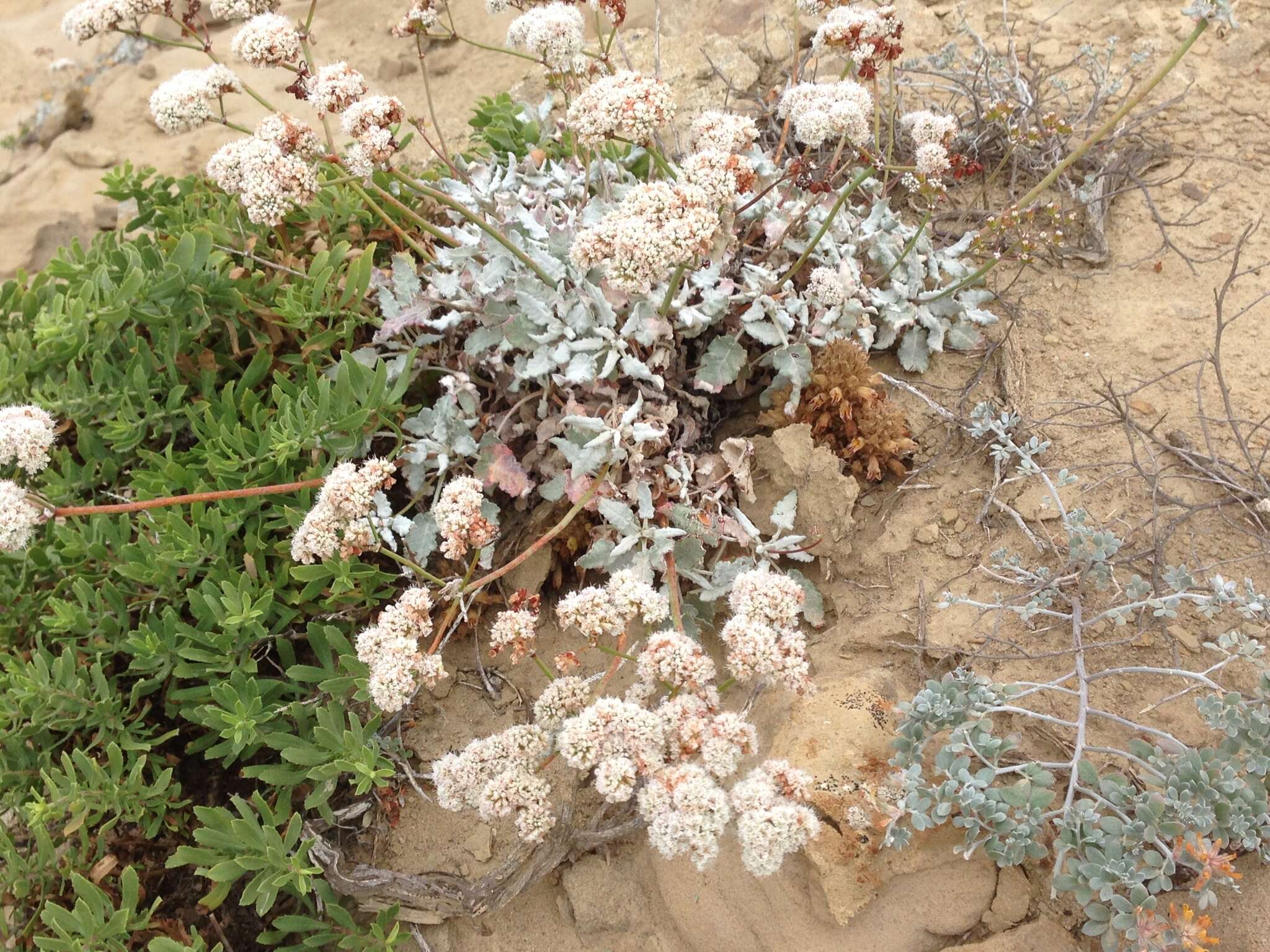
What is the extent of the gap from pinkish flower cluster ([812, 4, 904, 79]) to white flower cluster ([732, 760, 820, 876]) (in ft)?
7.43

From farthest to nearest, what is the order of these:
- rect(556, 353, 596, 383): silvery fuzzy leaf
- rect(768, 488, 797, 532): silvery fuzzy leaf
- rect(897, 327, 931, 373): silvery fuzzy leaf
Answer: rect(897, 327, 931, 373): silvery fuzzy leaf < rect(556, 353, 596, 383): silvery fuzzy leaf < rect(768, 488, 797, 532): silvery fuzzy leaf

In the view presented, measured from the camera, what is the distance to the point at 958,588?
2809 millimetres

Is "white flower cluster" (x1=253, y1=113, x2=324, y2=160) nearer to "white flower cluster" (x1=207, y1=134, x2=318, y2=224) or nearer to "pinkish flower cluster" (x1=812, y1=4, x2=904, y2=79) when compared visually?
"white flower cluster" (x1=207, y1=134, x2=318, y2=224)

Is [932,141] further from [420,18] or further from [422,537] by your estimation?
[422,537]

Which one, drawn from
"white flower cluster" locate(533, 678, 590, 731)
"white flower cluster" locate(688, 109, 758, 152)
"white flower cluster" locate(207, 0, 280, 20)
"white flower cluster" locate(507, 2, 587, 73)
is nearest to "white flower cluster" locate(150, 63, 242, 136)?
"white flower cluster" locate(207, 0, 280, 20)

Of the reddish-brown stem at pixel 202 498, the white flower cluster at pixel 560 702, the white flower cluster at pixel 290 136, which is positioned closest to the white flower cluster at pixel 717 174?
the white flower cluster at pixel 290 136

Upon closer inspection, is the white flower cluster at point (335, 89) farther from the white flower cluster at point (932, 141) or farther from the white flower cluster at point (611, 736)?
the white flower cluster at point (611, 736)

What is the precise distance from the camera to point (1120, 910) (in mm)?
1992

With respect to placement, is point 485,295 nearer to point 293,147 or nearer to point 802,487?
point 293,147

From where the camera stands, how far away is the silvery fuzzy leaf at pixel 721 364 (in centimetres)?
325

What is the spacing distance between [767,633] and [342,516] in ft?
3.70

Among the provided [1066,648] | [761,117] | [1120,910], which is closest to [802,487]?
[1066,648]

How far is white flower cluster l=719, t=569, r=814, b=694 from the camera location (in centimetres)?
212

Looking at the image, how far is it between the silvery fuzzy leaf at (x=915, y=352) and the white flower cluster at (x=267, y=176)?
6.90 feet
